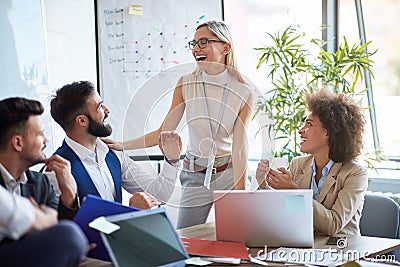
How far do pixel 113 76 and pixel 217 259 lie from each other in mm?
2171

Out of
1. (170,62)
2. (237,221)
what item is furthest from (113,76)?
(237,221)

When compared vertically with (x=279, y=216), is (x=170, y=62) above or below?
above

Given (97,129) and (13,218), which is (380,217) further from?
(13,218)

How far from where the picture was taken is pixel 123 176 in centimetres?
315

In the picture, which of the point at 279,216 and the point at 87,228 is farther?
the point at 279,216

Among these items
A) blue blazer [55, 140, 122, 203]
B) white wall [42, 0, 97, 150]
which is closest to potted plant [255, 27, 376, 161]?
white wall [42, 0, 97, 150]

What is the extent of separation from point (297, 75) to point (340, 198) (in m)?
1.82

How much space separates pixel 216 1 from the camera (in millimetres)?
4480

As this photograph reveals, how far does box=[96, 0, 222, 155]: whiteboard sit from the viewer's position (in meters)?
4.19

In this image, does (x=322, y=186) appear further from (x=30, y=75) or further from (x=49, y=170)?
(x=30, y=75)

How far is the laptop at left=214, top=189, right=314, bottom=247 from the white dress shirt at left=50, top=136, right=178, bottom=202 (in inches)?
23.7

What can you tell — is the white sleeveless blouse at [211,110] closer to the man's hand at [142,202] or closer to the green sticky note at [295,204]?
the man's hand at [142,202]

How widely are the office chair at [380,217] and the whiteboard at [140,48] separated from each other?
1441mm

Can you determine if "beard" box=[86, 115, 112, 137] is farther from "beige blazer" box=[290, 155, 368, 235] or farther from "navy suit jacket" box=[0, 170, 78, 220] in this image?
"beige blazer" box=[290, 155, 368, 235]
